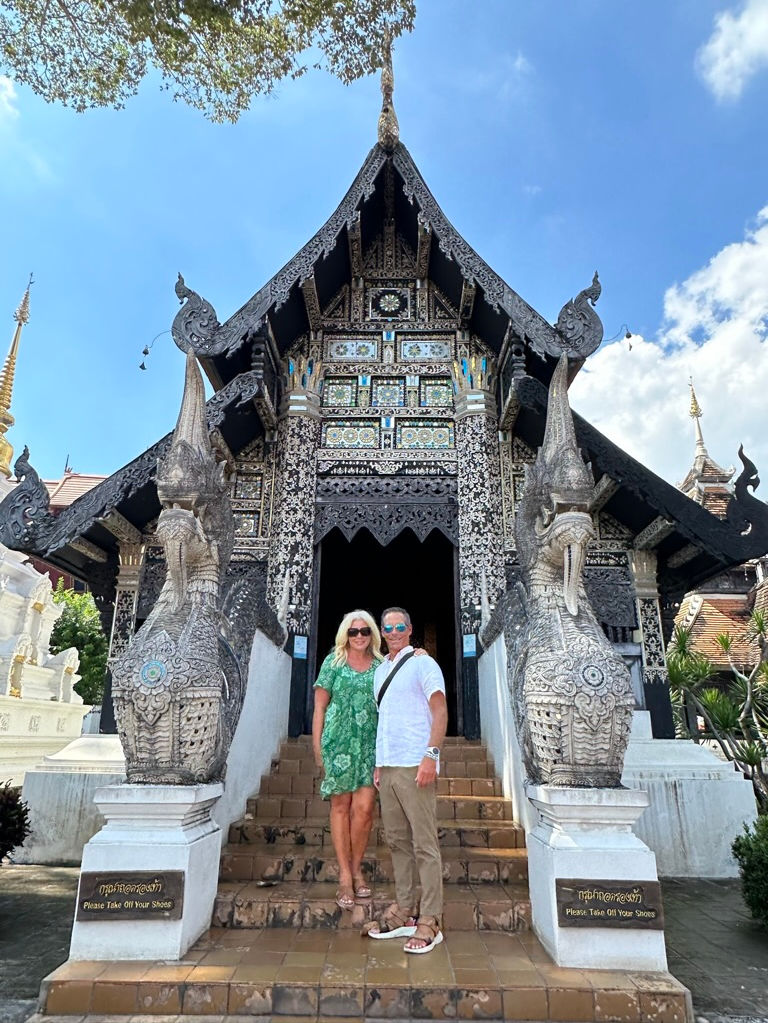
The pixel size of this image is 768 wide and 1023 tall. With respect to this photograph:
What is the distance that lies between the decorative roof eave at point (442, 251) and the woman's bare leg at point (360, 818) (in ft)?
12.2

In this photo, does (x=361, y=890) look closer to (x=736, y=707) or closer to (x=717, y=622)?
(x=736, y=707)

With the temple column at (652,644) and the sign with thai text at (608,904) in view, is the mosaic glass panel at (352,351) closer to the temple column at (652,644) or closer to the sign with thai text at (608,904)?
the temple column at (652,644)

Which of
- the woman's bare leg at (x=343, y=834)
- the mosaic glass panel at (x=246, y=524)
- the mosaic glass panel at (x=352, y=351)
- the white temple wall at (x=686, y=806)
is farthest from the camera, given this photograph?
the mosaic glass panel at (x=352, y=351)

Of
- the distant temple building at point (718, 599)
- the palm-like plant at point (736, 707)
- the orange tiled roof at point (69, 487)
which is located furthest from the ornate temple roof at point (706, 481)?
the orange tiled roof at point (69, 487)

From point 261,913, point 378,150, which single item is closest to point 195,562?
point 261,913

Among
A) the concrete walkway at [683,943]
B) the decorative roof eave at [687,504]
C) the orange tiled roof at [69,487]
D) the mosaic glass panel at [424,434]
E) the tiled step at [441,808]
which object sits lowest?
the concrete walkway at [683,943]

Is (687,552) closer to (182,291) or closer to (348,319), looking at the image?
(348,319)

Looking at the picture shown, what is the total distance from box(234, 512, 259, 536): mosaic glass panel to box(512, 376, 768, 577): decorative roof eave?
2831 millimetres

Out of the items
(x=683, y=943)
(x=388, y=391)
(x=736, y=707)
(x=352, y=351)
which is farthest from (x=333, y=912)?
(x=736, y=707)

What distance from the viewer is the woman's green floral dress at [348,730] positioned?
3.07 metres

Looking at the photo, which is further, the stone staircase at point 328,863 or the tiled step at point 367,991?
the stone staircase at point 328,863

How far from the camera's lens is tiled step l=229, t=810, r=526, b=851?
379 centimetres

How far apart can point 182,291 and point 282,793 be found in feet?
13.3

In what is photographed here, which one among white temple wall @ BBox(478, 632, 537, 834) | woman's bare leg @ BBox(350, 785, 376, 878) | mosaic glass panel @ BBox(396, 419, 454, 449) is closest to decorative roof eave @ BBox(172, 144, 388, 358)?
mosaic glass panel @ BBox(396, 419, 454, 449)
